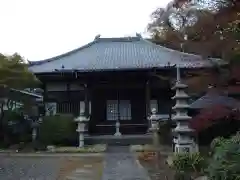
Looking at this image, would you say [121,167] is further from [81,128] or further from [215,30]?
[81,128]

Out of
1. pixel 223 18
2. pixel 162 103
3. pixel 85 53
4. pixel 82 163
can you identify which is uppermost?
pixel 85 53

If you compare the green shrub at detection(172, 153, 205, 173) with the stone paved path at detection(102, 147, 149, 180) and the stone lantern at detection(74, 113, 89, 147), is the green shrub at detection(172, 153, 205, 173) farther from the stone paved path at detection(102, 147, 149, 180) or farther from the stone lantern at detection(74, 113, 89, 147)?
the stone lantern at detection(74, 113, 89, 147)

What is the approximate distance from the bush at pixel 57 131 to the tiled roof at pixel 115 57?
3429 mm

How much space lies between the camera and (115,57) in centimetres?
2527

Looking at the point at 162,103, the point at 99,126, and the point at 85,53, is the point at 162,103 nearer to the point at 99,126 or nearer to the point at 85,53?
the point at 99,126

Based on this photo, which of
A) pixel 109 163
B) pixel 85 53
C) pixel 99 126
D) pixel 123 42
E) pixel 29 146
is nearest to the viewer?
pixel 109 163

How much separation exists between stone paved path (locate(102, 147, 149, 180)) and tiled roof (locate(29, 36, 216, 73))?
6.57m

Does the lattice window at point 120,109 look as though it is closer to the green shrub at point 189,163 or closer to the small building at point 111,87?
the small building at point 111,87

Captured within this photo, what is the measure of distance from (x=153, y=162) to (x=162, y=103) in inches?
396

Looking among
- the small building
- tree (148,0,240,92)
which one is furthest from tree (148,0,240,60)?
the small building

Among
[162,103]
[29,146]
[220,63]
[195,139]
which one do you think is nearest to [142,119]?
[162,103]

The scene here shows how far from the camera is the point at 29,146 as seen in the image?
65.0 feet

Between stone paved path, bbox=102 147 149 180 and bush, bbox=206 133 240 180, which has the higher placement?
bush, bbox=206 133 240 180

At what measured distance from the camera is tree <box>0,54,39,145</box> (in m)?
19.3
